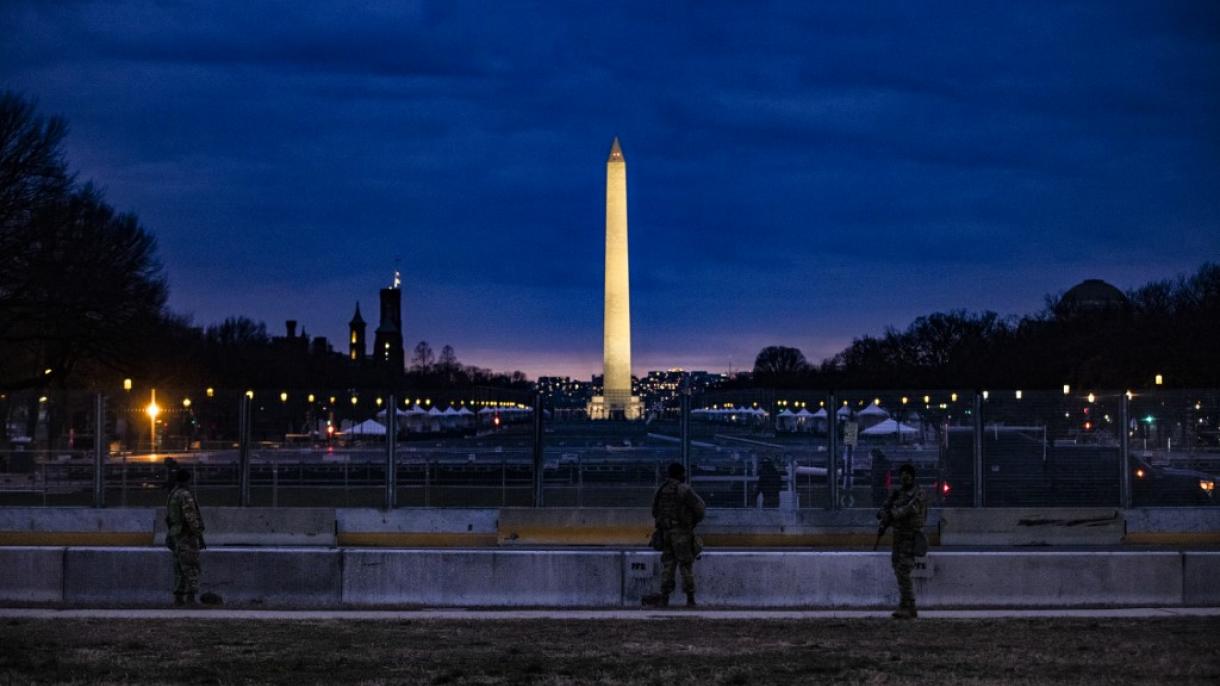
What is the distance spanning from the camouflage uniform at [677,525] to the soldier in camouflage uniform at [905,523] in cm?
222

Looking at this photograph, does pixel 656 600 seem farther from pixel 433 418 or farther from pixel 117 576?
pixel 433 418

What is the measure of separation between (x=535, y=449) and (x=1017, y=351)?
87861 millimetres

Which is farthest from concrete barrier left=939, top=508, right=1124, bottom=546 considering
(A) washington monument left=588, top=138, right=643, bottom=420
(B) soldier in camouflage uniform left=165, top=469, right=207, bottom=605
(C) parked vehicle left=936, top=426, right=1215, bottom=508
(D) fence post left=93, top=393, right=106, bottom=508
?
(A) washington monument left=588, top=138, right=643, bottom=420

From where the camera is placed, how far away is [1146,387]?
74.6 meters

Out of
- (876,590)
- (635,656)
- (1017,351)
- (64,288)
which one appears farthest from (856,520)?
(1017,351)


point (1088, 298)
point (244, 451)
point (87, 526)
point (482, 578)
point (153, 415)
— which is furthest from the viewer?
point (1088, 298)

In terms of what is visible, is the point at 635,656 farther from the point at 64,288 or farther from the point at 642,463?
the point at 64,288

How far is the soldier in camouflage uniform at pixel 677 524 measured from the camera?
17.4m

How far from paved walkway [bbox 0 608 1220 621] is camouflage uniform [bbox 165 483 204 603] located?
1.44ft

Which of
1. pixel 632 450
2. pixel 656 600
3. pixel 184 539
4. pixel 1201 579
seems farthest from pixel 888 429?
pixel 184 539

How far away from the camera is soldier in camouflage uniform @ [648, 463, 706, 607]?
A: 1738 centimetres

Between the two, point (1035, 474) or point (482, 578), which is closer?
point (482, 578)

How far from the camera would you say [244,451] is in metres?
28.0

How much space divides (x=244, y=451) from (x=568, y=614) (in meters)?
12.7
